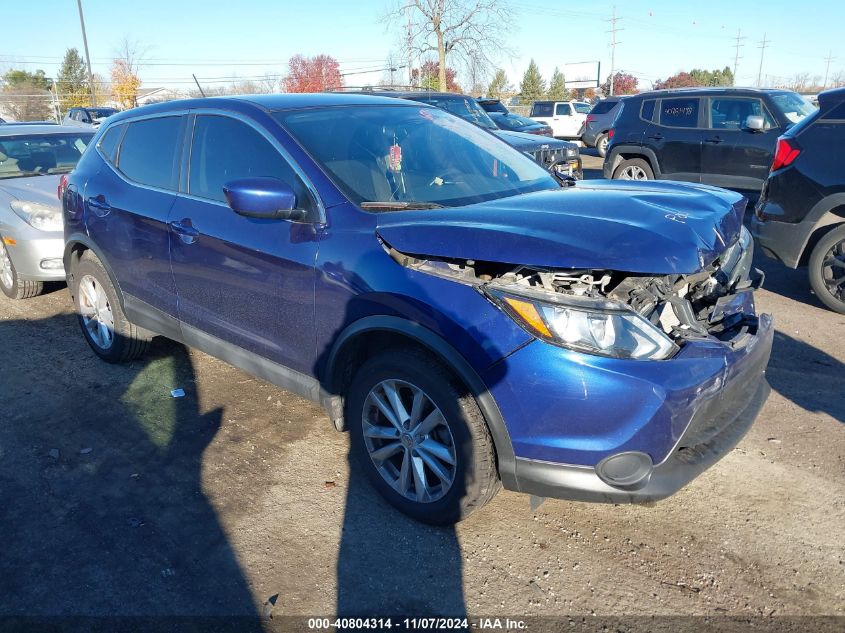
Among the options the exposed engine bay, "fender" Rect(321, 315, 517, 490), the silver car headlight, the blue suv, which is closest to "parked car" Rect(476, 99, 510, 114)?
the silver car headlight

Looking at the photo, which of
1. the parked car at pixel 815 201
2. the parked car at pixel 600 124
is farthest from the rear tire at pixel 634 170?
the parked car at pixel 600 124

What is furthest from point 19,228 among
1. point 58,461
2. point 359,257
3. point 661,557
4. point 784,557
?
point 784,557

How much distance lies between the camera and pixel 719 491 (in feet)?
10.6

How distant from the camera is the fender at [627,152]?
1059 cm

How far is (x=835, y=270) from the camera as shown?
5594mm

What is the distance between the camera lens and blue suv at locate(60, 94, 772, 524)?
251 centimetres

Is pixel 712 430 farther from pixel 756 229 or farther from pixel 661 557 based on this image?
pixel 756 229

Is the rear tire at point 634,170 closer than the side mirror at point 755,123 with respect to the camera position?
No

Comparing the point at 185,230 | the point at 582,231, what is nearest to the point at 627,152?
the point at 185,230

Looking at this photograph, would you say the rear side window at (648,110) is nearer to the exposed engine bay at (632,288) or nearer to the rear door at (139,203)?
the exposed engine bay at (632,288)

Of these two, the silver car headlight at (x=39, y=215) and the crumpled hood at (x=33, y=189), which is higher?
the crumpled hood at (x=33, y=189)

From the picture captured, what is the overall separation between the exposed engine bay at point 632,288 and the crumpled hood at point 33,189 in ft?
16.0

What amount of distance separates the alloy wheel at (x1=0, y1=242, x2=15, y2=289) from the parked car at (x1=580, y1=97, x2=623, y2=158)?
56.5 feet

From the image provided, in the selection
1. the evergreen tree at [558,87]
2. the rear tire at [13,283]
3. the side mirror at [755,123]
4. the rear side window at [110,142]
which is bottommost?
the rear tire at [13,283]
